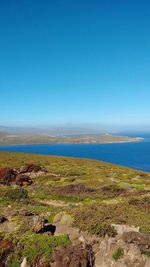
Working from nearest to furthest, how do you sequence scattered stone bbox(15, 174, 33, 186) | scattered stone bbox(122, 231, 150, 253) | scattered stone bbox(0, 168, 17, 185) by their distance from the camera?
scattered stone bbox(122, 231, 150, 253) → scattered stone bbox(15, 174, 33, 186) → scattered stone bbox(0, 168, 17, 185)

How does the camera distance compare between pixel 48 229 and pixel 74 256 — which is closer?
pixel 74 256

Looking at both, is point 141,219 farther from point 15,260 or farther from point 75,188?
point 75,188

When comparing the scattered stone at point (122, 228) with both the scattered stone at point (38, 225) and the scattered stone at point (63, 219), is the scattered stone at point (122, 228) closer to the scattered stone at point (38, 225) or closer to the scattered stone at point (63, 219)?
the scattered stone at point (63, 219)

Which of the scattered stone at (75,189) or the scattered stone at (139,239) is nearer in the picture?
the scattered stone at (139,239)

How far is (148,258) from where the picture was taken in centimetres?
1191

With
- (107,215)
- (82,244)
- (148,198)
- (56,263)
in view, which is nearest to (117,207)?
(107,215)

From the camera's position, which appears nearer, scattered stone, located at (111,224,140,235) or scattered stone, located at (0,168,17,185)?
scattered stone, located at (111,224,140,235)

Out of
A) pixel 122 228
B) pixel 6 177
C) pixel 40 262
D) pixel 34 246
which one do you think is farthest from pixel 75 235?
pixel 6 177

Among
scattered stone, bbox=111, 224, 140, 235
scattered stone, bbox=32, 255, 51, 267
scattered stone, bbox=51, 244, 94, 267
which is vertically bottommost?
scattered stone, bbox=32, 255, 51, 267

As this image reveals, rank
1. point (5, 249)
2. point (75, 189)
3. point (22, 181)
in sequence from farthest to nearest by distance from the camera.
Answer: point (22, 181), point (75, 189), point (5, 249)

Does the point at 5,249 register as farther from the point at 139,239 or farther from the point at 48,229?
the point at 139,239

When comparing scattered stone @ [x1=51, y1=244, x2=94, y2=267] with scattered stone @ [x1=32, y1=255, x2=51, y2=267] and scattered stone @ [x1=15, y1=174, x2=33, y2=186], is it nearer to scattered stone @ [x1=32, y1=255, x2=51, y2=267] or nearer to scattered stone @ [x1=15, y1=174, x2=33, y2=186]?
scattered stone @ [x1=32, y1=255, x2=51, y2=267]

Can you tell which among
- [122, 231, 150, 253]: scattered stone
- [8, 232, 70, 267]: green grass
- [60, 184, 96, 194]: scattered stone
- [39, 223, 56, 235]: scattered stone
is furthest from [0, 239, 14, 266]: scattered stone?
[60, 184, 96, 194]: scattered stone

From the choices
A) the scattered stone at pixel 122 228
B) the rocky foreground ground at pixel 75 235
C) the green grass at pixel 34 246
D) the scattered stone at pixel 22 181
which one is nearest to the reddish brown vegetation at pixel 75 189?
the rocky foreground ground at pixel 75 235
